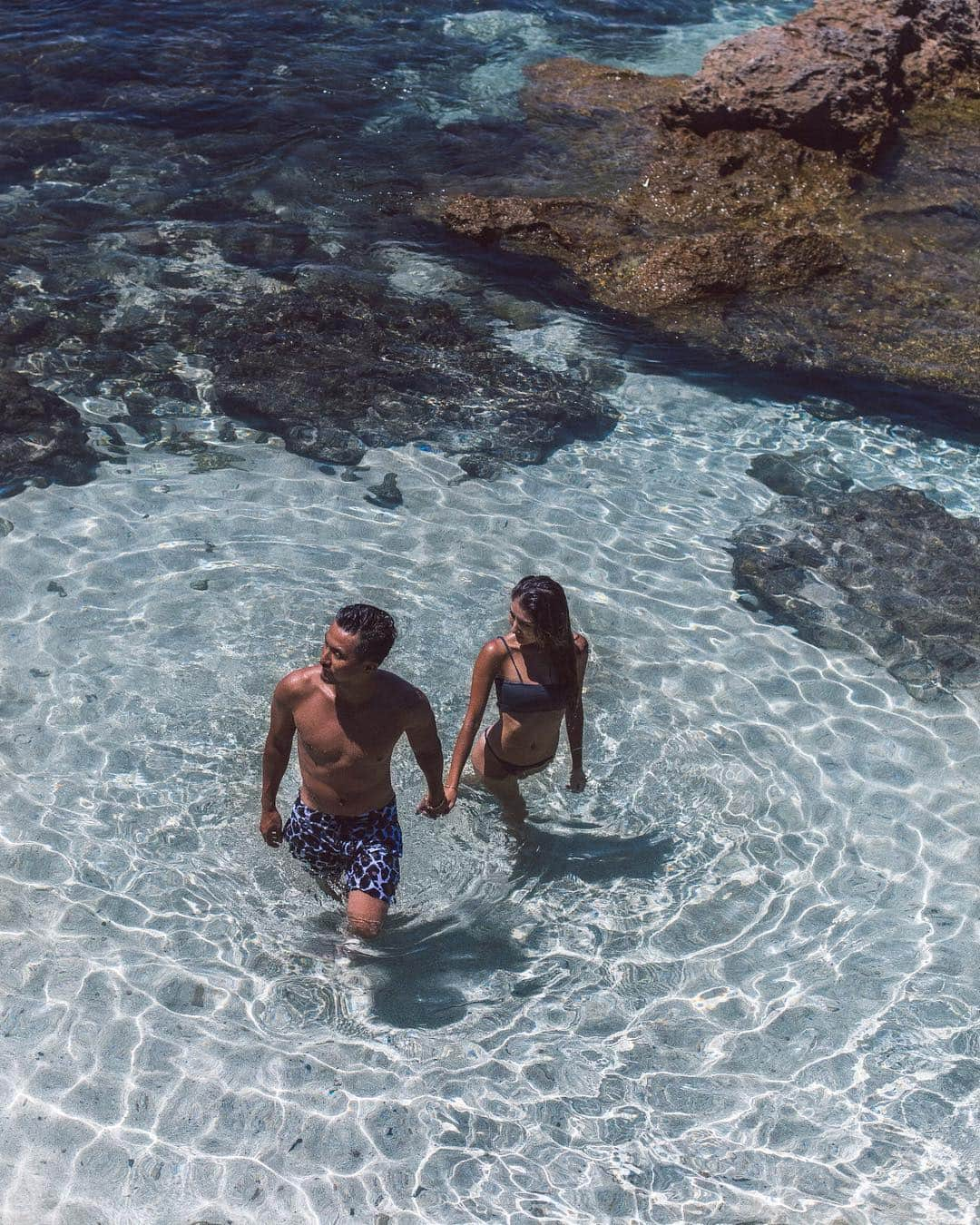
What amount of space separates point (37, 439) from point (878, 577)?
574 cm

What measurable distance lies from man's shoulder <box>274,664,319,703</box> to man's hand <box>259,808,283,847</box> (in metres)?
0.58

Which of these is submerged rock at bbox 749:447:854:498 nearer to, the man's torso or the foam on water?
the foam on water

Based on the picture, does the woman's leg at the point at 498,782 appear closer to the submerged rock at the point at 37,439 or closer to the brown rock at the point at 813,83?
the submerged rock at the point at 37,439

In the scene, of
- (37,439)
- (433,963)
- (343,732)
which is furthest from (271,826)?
(37,439)

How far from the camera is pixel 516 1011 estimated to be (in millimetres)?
4895

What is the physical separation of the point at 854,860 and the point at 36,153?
1068 centimetres

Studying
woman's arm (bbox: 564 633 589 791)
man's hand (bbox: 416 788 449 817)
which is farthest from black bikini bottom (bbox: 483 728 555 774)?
man's hand (bbox: 416 788 449 817)

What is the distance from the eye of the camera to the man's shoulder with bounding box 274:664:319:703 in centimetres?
462

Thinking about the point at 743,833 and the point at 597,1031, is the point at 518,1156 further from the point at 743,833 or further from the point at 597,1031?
the point at 743,833

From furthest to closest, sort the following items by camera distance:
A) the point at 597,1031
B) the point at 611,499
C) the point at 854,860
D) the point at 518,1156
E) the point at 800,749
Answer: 1. the point at 611,499
2. the point at 800,749
3. the point at 854,860
4. the point at 597,1031
5. the point at 518,1156

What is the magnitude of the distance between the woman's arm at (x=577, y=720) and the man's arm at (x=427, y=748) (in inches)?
26.4

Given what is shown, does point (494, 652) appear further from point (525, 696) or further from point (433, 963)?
point (433, 963)

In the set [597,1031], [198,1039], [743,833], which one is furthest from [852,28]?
[198,1039]

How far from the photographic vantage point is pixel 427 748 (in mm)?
4785
